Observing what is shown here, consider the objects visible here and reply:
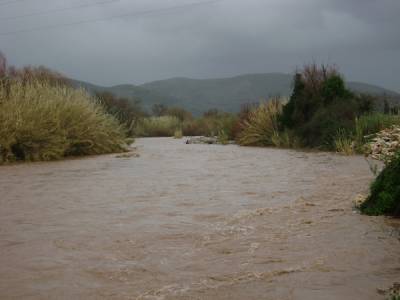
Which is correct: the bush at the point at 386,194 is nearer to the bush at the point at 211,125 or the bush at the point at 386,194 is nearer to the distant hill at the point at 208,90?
the bush at the point at 211,125

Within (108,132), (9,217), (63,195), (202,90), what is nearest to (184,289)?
(9,217)

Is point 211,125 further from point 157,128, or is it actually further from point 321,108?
point 321,108

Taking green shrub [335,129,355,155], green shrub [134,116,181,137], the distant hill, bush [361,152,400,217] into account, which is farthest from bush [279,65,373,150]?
the distant hill

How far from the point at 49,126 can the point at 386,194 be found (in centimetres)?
1046

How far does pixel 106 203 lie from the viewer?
6074mm

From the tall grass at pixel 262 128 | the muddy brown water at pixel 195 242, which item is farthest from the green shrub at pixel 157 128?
the muddy brown water at pixel 195 242

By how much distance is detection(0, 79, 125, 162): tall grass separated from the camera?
41.8 ft

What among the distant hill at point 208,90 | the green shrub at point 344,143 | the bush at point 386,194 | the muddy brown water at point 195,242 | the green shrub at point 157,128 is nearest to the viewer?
the muddy brown water at point 195,242

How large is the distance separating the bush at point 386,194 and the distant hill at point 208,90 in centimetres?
8598

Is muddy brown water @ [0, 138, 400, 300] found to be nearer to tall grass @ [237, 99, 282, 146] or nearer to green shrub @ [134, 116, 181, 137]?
tall grass @ [237, 99, 282, 146]

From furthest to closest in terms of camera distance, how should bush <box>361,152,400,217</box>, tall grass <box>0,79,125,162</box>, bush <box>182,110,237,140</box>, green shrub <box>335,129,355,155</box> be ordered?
bush <box>182,110,237,140</box> < green shrub <box>335,129,355,155</box> < tall grass <box>0,79,125,162</box> < bush <box>361,152,400,217</box>

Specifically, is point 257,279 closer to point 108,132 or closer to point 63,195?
point 63,195

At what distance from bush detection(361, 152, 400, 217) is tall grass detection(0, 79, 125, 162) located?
9.61m

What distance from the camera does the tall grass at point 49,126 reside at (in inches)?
501
